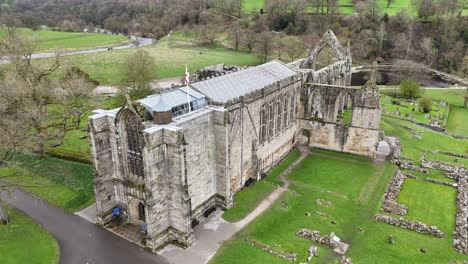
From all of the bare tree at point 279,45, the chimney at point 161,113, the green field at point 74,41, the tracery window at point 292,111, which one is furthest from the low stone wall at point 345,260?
the green field at point 74,41

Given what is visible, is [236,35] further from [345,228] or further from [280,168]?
[345,228]

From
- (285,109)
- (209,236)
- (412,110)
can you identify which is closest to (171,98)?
(209,236)

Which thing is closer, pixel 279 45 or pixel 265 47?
pixel 265 47

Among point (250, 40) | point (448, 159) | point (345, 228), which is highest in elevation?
point (250, 40)

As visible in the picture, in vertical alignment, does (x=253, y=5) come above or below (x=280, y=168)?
above

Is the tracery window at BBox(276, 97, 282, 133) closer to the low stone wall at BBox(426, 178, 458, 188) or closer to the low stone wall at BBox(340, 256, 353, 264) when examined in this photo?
the low stone wall at BBox(426, 178, 458, 188)

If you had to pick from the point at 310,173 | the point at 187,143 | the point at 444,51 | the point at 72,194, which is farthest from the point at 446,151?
the point at 444,51

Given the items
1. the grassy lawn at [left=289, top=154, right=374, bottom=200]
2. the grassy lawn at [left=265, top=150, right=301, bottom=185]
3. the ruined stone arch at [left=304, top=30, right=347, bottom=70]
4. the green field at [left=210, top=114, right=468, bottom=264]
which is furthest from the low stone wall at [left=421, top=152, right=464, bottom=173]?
the ruined stone arch at [left=304, top=30, right=347, bottom=70]
